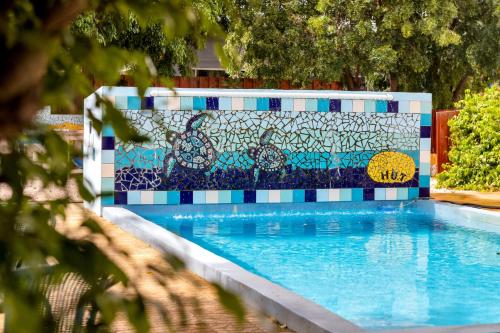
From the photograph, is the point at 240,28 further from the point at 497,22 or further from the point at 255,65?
the point at 497,22

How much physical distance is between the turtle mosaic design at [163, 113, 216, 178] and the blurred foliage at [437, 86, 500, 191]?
471cm

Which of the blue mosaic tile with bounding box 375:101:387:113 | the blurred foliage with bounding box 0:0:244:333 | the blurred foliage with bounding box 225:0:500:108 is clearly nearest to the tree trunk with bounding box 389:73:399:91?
the blurred foliage with bounding box 225:0:500:108

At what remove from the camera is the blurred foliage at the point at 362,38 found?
17812 millimetres

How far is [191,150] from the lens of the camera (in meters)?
9.77

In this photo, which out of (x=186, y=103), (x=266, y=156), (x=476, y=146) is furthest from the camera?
(x=476, y=146)

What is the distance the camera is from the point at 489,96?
12758mm

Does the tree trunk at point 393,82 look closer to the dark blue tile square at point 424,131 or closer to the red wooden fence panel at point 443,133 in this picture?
the red wooden fence panel at point 443,133

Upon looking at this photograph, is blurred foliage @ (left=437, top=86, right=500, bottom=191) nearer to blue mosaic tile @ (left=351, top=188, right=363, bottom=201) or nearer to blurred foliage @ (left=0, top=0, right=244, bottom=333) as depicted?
blue mosaic tile @ (left=351, top=188, right=363, bottom=201)

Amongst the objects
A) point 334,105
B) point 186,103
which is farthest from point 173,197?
point 334,105

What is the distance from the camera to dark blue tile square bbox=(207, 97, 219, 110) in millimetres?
9711

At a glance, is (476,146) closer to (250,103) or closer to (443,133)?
(443,133)

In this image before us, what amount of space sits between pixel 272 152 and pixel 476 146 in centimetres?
397

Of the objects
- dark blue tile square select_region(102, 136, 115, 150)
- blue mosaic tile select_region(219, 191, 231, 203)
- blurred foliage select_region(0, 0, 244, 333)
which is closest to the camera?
blurred foliage select_region(0, 0, 244, 333)

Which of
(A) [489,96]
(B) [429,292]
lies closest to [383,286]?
(B) [429,292]
